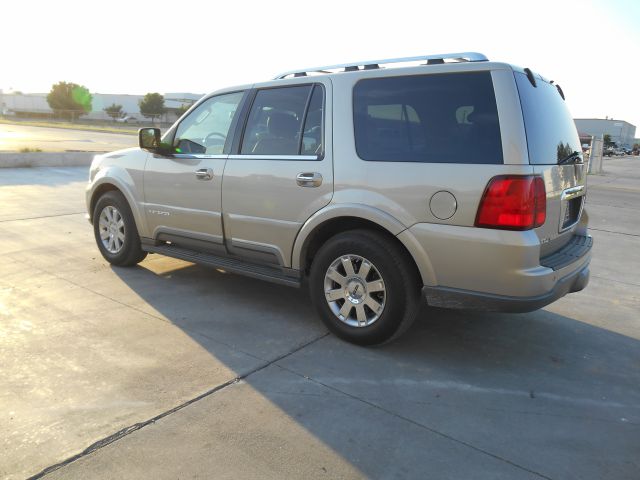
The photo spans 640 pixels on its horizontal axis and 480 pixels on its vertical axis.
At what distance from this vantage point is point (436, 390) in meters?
3.21

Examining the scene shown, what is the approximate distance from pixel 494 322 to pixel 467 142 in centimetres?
184

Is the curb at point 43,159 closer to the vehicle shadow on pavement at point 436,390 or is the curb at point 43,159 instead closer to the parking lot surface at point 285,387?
the parking lot surface at point 285,387

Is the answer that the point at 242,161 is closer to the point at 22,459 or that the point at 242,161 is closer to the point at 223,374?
the point at 223,374

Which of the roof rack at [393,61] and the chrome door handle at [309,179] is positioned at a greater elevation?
the roof rack at [393,61]

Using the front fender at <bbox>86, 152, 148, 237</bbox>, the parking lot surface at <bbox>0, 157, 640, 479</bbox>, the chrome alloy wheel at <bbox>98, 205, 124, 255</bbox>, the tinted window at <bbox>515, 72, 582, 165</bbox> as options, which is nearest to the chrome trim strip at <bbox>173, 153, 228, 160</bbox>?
the front fender at <bbox>86, 152, 148, 237</bbox>

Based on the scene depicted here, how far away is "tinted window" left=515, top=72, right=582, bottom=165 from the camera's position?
321 cm

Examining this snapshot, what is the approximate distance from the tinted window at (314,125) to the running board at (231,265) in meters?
1.01

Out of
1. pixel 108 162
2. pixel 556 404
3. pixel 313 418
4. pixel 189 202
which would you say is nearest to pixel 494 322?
pixel 556 404

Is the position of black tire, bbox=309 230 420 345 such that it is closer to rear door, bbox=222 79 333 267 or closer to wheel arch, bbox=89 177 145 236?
rear door, bbox=222 79 333 267

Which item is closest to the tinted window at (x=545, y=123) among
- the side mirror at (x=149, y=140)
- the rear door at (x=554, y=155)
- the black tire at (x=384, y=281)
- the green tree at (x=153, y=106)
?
the rear door at (x=554, y=155)

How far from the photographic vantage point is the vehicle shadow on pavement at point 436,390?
2.59 metres

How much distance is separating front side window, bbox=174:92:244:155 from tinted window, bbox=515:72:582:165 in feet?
7.89

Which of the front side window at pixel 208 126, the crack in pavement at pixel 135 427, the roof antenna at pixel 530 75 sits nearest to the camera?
the crack in pavement at pixel 135 427

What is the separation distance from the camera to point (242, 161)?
4.30m
